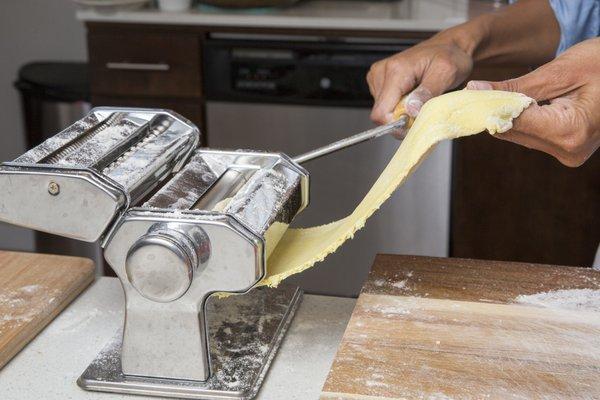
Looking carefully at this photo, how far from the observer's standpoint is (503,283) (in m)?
1.01

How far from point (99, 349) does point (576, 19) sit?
36.9 inches

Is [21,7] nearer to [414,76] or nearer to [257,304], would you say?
[414,76]

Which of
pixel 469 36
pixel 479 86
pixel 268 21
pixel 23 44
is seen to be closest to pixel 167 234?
pixel 479 86

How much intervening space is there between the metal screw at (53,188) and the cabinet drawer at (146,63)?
154cm

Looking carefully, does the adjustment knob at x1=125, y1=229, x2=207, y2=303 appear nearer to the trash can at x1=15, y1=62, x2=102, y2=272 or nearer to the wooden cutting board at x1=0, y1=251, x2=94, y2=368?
the wooden cutting board at x1=0, y1=251, x2=94, y2=368

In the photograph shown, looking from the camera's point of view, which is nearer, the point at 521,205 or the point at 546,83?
the point at 546,83

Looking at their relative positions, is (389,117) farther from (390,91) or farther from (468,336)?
(468,336)

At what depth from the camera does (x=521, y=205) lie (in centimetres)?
235

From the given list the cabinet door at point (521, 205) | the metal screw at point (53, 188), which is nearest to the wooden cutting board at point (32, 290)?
the metal screw at point (53, 188)

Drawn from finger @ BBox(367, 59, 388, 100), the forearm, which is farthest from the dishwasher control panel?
finger @ BBox(367, 59, 388, 100)

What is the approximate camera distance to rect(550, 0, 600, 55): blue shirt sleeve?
148 cm

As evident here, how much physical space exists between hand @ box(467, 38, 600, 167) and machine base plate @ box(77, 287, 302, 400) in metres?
0.31

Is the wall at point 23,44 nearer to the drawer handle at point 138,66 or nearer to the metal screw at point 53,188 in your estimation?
the drawer handle at point 138,66

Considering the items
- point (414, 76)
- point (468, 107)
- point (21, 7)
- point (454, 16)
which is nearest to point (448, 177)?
point (454, 16)
